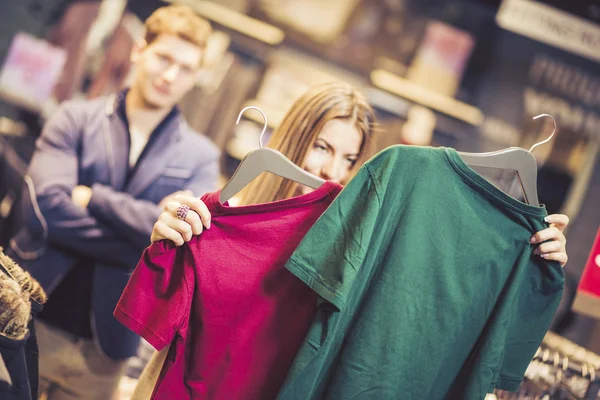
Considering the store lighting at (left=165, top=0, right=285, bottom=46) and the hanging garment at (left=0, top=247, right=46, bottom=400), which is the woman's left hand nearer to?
the hanging garment at (left=0, top=247, right=46, bottom=400)

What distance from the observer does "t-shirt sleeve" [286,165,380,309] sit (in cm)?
112

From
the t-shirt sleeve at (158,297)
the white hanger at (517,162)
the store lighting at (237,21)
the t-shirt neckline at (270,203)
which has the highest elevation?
the store lighting at (237,21)

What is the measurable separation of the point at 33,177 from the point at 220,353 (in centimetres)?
130

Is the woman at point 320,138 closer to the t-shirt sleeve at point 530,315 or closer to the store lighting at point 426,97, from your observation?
the t-shirt sleeve at point 530,315

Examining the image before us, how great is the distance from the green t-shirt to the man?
1120 mm

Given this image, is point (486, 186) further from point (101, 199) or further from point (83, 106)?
point (83, 106)

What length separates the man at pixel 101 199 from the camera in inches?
81.1

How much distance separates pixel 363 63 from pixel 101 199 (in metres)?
1.87

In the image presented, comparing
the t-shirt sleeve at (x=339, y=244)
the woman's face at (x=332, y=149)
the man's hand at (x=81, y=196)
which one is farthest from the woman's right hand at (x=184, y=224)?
the man's hand at (x=81, y=196)

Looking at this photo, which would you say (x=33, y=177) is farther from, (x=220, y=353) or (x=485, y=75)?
(x=485, y=75)

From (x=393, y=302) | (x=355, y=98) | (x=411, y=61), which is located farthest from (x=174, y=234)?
(x=411, y=61)

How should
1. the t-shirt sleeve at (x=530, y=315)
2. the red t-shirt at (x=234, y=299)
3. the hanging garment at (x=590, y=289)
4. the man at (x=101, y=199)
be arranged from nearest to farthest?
the red t-shirt at (x=234, y=299) → the t-shirt sleeve at (x=530, y=315) → the hanging garment at (x=590, y=289) → the man at (x=101, y=199)

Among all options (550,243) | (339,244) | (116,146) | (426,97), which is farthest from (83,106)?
(426,97)

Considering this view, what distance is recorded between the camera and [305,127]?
1.60 meters
